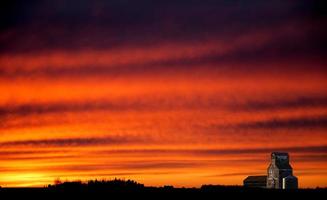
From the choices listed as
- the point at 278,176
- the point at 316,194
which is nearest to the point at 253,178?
the point at 278,176

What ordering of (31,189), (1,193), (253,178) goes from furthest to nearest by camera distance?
1. (253,178)
2. (31,189)
3. (1,193)

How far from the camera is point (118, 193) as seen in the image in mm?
28250

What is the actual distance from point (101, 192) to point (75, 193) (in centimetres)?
129

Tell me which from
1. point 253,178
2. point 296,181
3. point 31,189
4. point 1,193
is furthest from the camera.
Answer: point 253,178

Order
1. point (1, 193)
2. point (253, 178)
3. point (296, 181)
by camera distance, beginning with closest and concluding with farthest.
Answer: point (1, 193), point (296, 181), point (253, 178)

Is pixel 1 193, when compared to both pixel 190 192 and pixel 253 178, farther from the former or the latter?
pixel 253 178

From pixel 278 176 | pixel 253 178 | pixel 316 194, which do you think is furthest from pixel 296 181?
pixel 316 194

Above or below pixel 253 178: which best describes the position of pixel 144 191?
below

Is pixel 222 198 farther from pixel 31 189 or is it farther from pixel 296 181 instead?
pixel 296 181

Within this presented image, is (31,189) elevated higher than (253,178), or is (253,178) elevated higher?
(253,178)

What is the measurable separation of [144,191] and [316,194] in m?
8.95

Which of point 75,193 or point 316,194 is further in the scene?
point 316,194

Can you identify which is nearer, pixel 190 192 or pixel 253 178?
pixel 190 192

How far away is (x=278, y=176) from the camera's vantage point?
5807 inches
